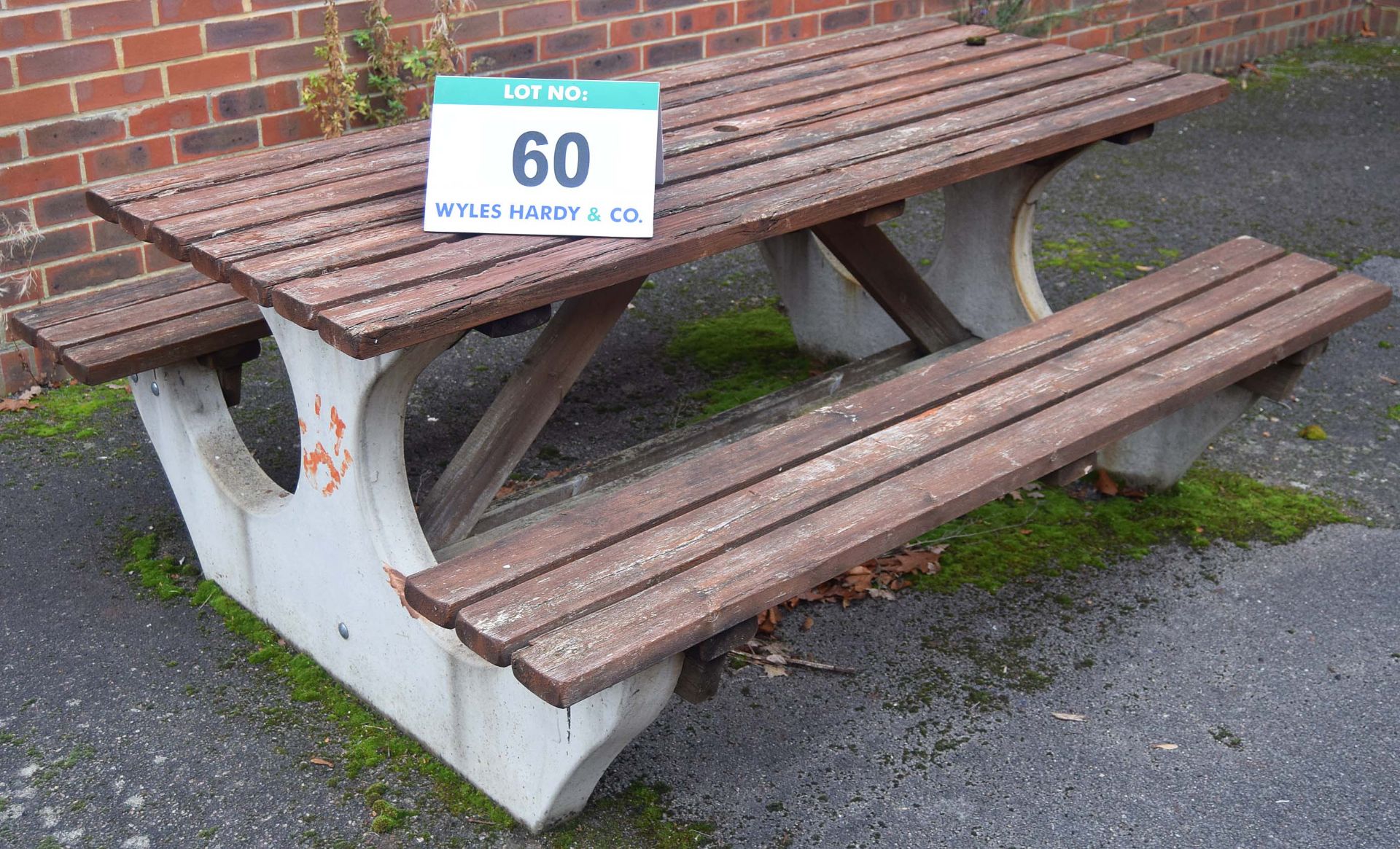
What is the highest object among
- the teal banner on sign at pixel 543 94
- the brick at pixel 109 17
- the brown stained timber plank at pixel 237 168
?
the brick at pixel 109 17

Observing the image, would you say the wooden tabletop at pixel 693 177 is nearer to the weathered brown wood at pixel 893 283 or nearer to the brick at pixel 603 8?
the weathered brown wood at pixel 893 283

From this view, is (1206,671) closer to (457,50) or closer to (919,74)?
(919,74)

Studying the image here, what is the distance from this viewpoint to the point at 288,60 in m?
4.18

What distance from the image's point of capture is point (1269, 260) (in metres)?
3.45

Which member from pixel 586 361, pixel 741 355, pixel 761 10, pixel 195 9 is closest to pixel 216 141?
pixel 195 9

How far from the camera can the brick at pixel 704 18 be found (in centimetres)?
505

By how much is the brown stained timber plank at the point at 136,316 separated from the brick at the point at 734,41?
254 centimetres

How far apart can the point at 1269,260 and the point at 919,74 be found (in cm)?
95

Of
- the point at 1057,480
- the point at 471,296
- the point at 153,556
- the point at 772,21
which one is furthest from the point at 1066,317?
the point at 772,21

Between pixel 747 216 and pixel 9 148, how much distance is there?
2198 mm

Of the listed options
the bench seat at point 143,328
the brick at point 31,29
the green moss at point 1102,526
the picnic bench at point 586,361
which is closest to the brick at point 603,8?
the picnic bench at point 586,361

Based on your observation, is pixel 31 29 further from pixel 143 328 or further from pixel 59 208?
pixel 143 328

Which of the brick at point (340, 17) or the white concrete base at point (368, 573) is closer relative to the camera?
the white concrete base at point (368, 573)

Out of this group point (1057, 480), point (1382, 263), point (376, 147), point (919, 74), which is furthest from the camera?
point (1382, 263)
